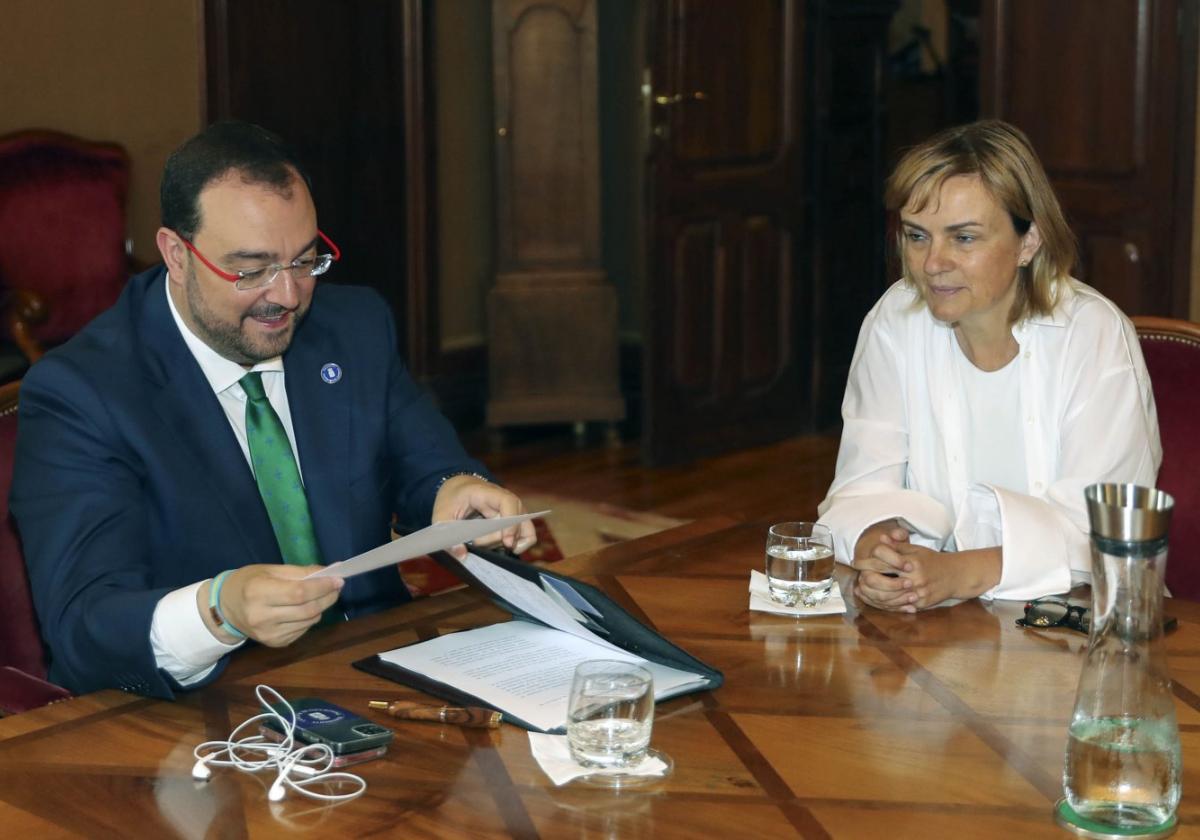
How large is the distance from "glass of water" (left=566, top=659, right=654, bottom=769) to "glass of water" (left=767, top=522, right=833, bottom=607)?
49cm

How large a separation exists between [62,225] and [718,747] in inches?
158

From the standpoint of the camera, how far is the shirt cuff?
5.14 ft

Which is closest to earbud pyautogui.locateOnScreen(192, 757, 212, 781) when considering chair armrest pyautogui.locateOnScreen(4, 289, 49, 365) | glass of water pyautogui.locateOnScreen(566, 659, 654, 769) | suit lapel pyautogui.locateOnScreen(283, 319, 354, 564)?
glass of water pyautogui.locateOnScreen(566, 659, 654, 769)

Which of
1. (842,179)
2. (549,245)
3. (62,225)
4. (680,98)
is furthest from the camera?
(842,179)

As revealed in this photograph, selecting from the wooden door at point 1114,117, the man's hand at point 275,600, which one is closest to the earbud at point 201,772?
the man's hand at point 275,600

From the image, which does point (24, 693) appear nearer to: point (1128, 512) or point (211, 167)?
point (211, 167)

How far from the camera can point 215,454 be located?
1.95 m

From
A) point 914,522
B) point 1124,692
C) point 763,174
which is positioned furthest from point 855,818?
point 763,174

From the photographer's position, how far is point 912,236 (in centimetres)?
229

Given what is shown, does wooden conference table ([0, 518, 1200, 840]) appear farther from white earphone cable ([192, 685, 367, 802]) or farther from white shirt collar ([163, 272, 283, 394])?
white shirt collar ([163, 272, 283, 394])

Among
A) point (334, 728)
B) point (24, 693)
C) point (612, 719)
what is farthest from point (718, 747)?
point (24, 693)

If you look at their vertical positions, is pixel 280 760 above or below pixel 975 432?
below

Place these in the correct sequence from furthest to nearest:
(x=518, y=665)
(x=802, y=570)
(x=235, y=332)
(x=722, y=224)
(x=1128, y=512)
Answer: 1. (x=722, y=224)
2. (x=235, y=332)
3. (x=802, y=570)
4. (x=518, y=665)
5. (x=1128, y=512)

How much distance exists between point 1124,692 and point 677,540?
3.19 feet
